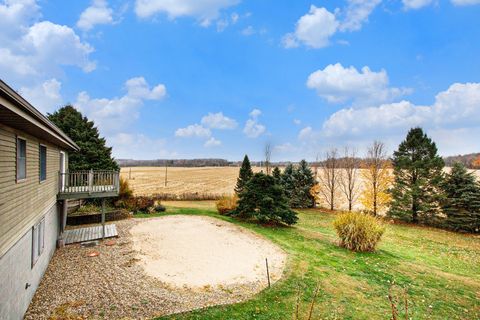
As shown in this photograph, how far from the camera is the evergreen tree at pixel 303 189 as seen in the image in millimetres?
29172

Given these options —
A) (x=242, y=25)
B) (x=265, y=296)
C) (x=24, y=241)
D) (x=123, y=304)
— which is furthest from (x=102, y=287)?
A: (x=242, y=25)

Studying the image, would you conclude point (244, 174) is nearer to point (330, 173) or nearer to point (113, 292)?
point (330, 173)

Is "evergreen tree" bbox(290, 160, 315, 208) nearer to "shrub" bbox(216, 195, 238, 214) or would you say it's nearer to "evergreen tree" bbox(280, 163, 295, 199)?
"evergreen tree" bbox(280, 163, 295, 199)

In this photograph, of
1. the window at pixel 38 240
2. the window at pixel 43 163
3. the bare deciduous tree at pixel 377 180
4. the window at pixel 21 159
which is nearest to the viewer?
the window at pixel 21 159

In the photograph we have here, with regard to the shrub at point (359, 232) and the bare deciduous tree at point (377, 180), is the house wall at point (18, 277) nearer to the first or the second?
the shrub at point (359, 232)

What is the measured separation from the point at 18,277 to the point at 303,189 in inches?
1037

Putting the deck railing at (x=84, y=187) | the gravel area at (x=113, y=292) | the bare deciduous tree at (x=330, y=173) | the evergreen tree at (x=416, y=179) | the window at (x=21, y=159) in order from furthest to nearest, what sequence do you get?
the bare deciduous tree at (x=330, y=173) < the evergreen tree at (x=416, y=179) < the deck railing at (x=84, y=187) < the gravel area at (x=113, y=292) < the window at (x=21, y=159)

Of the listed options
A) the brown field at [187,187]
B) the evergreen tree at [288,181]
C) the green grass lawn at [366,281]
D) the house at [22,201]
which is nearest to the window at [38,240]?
the house at [22,201]

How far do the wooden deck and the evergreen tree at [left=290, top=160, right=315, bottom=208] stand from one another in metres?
19.6

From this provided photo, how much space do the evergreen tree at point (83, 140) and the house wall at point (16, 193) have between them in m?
14.1

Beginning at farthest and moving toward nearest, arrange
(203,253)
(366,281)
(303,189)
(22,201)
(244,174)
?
(303,189) < (244,174) < (203,253) < (366,281) < (22,201)

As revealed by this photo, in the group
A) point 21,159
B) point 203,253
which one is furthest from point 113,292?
point 203,253

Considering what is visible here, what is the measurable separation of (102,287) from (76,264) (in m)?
A: 2.69

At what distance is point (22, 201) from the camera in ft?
21.2
